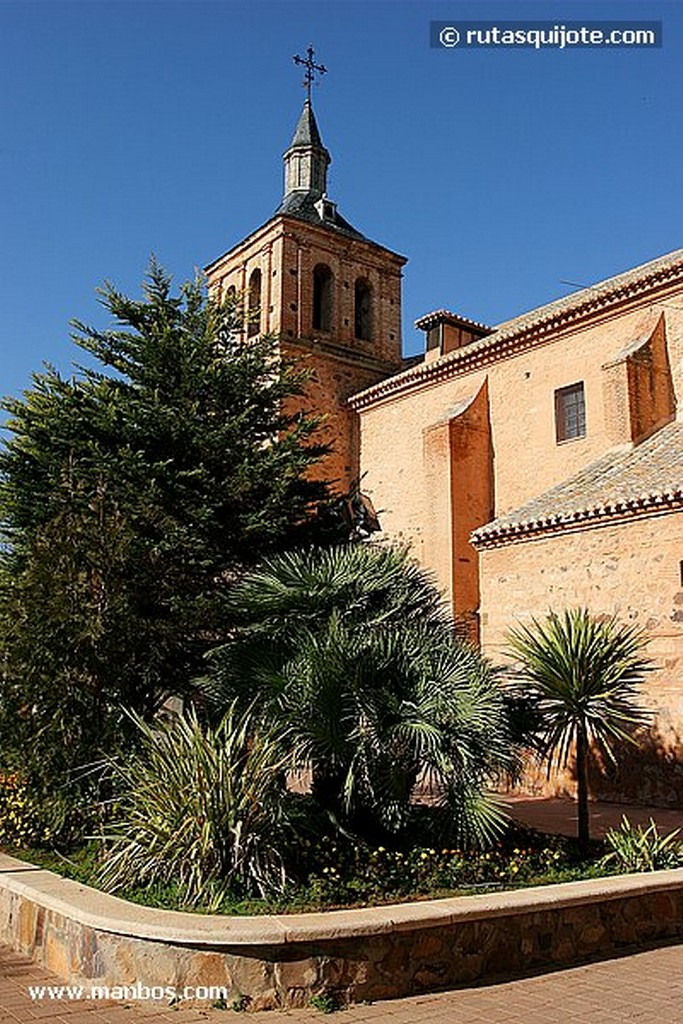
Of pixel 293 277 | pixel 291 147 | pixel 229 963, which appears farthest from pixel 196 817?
pixel 291 147

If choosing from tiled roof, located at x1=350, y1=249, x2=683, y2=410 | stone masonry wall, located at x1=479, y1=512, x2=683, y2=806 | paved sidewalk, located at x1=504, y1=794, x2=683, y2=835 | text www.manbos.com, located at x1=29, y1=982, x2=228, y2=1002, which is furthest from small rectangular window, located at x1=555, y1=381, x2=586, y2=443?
text www.manbos.com, located at x1=29, y1=982, x2=228, y2=1002

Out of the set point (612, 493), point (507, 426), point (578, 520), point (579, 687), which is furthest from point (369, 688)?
point (507, 426)

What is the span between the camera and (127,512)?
10367mm

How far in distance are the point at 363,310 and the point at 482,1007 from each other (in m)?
28.2

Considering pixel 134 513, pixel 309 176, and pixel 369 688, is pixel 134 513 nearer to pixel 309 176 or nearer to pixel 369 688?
pixel 369 688

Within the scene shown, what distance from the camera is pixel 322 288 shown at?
30984 mm

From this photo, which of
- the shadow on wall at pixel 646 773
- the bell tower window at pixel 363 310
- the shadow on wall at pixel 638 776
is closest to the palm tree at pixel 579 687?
the shadow on wall at pixel 638 776

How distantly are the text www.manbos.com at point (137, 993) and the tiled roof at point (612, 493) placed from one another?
9.43 metres

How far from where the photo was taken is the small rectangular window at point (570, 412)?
67.7 ft

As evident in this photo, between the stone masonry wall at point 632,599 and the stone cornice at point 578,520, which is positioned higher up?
the stone cornice at point 578,520

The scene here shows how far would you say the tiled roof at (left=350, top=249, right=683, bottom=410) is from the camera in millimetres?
19188

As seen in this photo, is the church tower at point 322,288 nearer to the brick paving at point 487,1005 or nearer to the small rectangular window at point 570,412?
the small rectangular window at point 570,412

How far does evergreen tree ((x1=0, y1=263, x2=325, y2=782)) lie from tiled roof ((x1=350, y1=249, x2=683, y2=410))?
9.40 metres

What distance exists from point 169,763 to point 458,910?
2.26 metres
